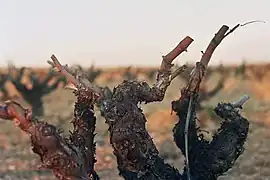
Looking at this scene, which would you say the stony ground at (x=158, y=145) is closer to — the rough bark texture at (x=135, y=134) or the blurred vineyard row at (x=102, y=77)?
the rough bark texture at (x=135, y=134)

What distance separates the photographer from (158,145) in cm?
1303

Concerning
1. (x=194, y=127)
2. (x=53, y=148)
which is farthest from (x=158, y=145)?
(x=53, y=148)

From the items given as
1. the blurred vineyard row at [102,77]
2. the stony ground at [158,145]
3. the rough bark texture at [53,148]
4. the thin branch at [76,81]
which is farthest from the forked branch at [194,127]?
the blurred vineyard row at [102,77]

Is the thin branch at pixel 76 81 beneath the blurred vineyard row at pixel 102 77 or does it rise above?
beneath

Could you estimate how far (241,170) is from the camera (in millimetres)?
9539

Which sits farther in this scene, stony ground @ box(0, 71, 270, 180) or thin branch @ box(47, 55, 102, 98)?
stony ground @ box(0, 71, 270, 180)

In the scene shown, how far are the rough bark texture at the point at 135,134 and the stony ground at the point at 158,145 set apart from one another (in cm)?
26

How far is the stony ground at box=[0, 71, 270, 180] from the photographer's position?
30.8 ft

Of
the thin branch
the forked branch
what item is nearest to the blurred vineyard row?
the forked branch

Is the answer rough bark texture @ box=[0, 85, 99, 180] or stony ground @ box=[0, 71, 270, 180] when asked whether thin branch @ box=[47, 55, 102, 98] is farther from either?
stony ground @ box=[0, 71, 270, 180]

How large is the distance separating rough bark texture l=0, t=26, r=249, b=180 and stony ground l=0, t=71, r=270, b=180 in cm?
26

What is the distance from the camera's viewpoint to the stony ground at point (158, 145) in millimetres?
9375

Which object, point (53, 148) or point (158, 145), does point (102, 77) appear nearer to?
point (158, 145)

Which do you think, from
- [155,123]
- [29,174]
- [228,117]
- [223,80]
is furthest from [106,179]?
[223,80]
